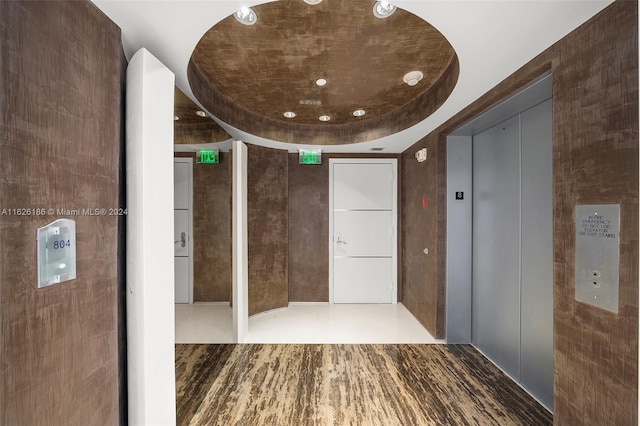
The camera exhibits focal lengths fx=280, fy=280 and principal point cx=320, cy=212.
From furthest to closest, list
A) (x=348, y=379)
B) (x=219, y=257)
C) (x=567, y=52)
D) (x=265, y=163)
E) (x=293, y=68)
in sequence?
(x=265, y=163) < (x=219, y=257) < (x=348, y=379) < (x=293, y=68) < (x=567, y=52)

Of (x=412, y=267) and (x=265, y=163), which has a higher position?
(x=265, y=163)

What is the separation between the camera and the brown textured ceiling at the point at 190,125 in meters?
2.18

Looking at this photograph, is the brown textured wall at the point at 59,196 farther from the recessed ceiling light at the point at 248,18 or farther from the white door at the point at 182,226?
the white door at the point at 182,226

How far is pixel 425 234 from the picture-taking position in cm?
354

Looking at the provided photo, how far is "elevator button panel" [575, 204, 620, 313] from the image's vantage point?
49.4 inches

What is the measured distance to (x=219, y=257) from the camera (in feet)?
9.39

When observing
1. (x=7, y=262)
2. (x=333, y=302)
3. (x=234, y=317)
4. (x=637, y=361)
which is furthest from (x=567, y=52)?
(x=333, y=302)

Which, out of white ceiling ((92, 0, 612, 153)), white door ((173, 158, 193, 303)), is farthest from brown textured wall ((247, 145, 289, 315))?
white ceiling ((92, 0, 612, 153))

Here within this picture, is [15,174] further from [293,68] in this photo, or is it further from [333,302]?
[333,302]

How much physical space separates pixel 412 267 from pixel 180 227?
10.3 feet

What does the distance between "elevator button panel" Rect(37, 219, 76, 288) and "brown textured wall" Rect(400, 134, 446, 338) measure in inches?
122

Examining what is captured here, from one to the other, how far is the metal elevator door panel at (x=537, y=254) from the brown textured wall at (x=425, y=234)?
872 mm

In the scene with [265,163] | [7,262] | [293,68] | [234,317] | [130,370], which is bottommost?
[234,317]

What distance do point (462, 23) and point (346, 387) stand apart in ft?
8.74
